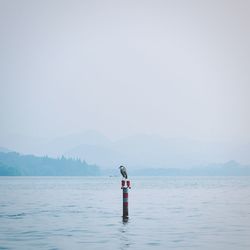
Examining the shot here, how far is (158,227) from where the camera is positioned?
1590 inches

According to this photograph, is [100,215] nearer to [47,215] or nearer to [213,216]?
[47,215]

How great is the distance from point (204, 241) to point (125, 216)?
45.6 ft

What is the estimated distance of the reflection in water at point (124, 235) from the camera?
31188 millimetres

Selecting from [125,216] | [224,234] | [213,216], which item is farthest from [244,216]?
[224,234]

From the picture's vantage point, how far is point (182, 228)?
130 ft

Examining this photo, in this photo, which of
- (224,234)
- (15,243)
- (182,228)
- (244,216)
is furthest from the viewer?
(244,216)

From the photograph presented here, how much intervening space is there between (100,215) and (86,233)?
1514 centimetres

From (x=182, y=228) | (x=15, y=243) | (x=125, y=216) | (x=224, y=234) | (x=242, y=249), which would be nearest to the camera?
(x=242, y=249)

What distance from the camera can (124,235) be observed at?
117 ft

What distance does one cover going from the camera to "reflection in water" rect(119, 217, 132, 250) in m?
31.2

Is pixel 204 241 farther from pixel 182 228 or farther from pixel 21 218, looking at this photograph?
pixel 21 218

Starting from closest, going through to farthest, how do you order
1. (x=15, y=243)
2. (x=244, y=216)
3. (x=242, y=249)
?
(x=242, y=249), (x=15, y=243), (x=244, y=216)

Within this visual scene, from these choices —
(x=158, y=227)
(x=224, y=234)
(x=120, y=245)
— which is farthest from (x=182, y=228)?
(x=120, y=245)

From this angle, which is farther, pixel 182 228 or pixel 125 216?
pixel 125 216
